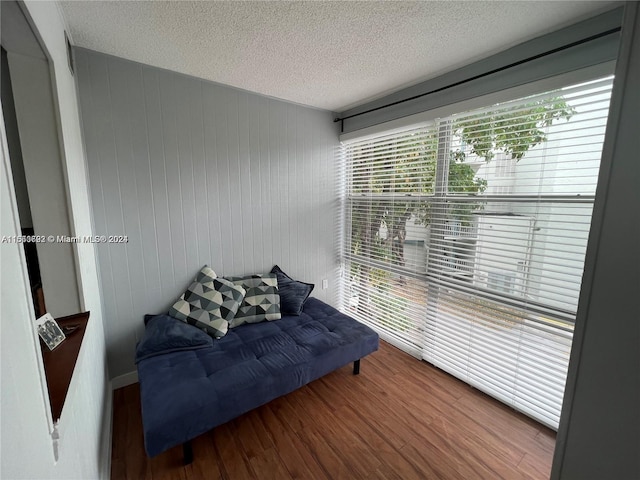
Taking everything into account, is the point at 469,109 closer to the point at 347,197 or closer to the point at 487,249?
the point at 487,249

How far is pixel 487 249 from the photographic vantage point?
1.99m

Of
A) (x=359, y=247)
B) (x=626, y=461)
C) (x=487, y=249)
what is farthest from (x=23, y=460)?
(x=359, y=247)

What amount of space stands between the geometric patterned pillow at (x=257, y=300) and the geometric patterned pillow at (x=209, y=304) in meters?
0.08

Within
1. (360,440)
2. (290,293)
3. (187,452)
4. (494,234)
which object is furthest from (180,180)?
(494,234)

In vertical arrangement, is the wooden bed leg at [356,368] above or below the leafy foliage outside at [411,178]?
below

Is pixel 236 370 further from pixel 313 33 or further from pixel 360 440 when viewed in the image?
pixel 313 33

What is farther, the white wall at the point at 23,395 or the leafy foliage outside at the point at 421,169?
the leafy foliage outside at the point at 421,169

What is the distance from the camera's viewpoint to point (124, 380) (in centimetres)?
215

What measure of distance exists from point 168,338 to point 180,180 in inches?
47.8

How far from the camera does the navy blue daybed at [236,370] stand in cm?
143

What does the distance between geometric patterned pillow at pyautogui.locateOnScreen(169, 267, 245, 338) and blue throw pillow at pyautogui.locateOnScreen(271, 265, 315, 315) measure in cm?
41

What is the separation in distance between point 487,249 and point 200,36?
235 cm

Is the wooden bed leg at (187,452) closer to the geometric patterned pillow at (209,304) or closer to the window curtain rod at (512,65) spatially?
the geometric patterned pillow at (209,304)

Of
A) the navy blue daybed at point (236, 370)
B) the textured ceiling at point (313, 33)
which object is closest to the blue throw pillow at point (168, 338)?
the navy blue daybed at point (236, 370)
